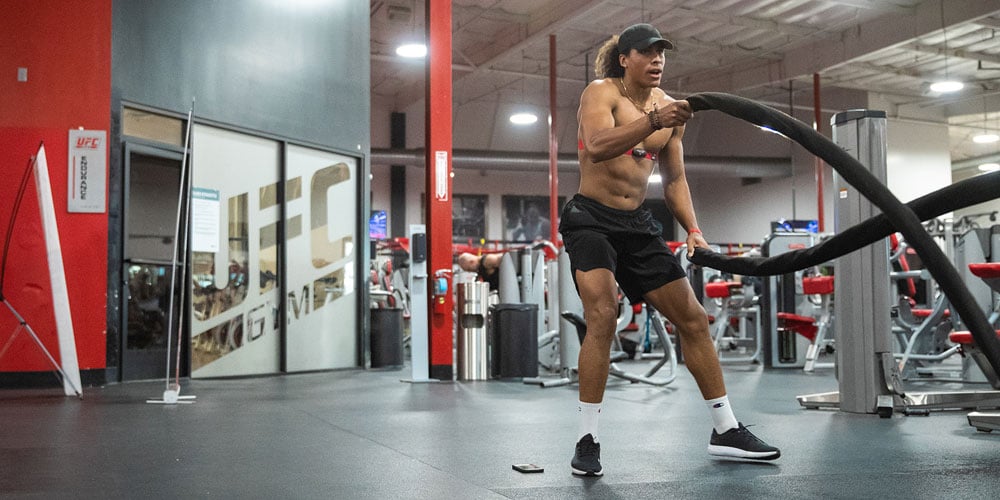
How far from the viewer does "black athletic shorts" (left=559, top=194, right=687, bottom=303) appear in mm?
3080

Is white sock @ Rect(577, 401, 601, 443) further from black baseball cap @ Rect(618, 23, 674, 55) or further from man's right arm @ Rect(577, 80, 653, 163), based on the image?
black baseball cap @ Rect(618, 23, 674, 55)

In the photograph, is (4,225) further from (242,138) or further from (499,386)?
(499,386)

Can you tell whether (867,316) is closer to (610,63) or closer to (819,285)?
(610,63)

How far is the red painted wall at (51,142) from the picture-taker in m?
7.09

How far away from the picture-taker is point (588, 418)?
3.00 m

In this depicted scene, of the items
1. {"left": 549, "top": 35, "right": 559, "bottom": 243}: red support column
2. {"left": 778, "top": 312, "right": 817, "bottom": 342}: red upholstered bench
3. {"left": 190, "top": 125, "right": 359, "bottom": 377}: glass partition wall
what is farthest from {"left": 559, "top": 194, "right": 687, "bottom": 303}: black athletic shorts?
{"left": 549, "top": 35, "right": 559, "bottom": 243}: red support column

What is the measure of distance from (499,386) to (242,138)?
11.1ft

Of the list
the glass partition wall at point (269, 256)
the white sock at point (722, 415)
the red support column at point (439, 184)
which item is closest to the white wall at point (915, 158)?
the glass partition wall at point (269, 256)

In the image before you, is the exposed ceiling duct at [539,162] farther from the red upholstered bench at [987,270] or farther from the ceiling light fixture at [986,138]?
the red upholstered bench at [987,270]

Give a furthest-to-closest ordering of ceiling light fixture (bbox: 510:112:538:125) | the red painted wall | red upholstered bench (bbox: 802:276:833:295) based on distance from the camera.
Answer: ceiling light fixture (bbox: 510:112:538:125)
red upholstered bench (bbox: 802:276:833:295)
the red painted wall

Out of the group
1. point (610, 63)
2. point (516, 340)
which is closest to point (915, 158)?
point (516, 340)

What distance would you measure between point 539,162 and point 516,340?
12731 mm

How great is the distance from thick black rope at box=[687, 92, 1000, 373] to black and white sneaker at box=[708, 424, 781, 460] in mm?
1326

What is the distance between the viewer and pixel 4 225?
7.09 m
